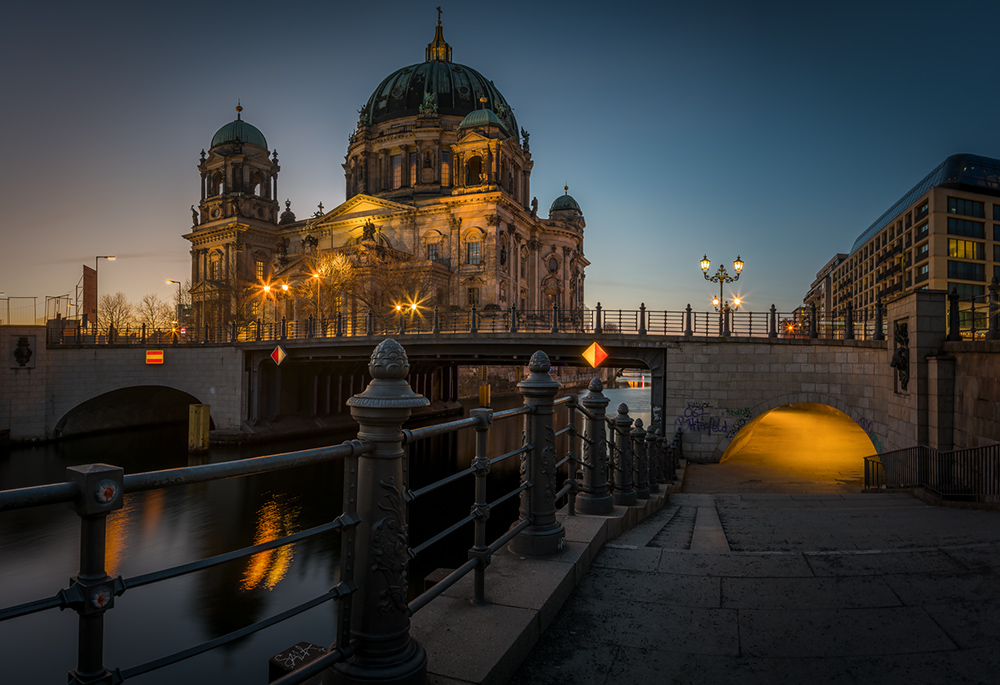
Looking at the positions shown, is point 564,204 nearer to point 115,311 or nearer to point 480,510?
point 115,311

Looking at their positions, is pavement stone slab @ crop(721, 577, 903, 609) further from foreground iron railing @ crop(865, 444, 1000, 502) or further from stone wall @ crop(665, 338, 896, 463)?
stone wall @ crop(665, 338, 896, 463)

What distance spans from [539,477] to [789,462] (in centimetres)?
2159

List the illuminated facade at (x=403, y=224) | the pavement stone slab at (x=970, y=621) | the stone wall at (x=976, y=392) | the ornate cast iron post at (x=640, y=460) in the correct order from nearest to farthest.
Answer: the pavement stone slab at (x=970, y=621) → the ornate cast iron post at (x=640, y=460) → the stone wall at (x=976, y=392) → the illuminated facade at (x=403, y=224)

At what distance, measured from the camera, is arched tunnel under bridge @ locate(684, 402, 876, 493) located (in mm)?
18797

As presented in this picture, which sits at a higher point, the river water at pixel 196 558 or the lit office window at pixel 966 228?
the lit office window at pixel 966 228

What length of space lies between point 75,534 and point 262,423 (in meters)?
18.6

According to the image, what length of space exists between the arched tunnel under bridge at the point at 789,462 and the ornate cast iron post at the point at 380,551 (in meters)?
16.6

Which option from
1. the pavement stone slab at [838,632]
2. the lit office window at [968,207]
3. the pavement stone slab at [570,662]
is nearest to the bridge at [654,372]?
the pavement stone slab at [838,632]

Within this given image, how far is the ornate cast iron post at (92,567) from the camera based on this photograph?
188 cm

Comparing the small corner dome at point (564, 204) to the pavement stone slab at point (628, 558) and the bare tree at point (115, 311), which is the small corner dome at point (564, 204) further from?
the pavement stone slab at point (628, 558)

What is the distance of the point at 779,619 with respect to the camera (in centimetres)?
411

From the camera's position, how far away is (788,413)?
148 ft

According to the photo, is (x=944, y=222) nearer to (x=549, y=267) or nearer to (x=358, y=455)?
(x=549, y=267)

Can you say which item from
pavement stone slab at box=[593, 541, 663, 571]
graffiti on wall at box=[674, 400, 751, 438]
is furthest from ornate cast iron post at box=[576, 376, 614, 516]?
graffiti on wall at box=[674, 400, 751, 438]
